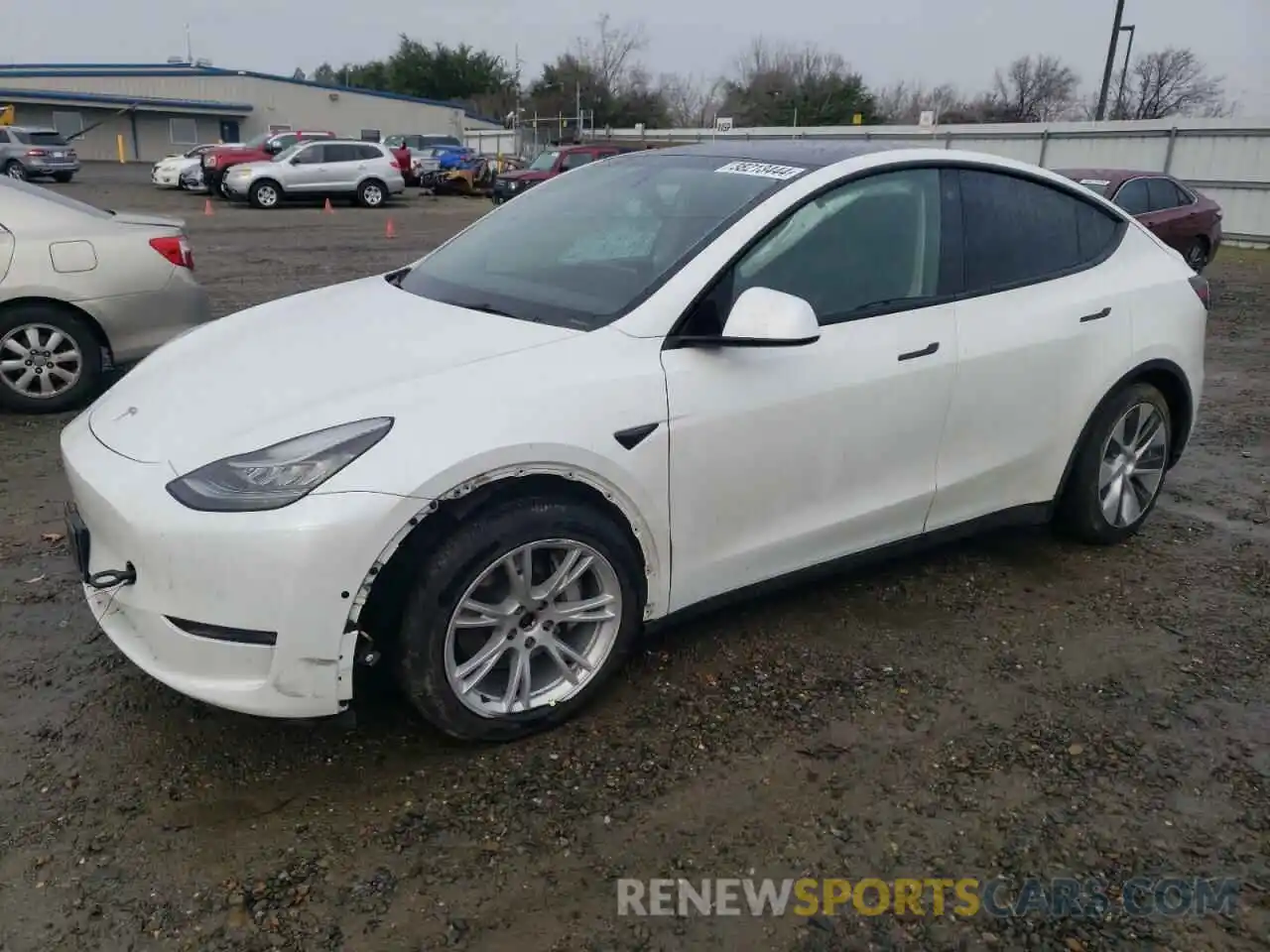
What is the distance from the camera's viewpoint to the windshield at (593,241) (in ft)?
10.4

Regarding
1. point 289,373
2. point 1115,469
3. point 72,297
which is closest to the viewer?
point 289,373

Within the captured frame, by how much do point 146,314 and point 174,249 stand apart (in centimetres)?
46

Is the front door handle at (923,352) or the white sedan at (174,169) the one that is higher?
the front door handle at (923,352)

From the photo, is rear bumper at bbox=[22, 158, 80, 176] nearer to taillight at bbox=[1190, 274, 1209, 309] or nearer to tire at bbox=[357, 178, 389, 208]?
tire at bbox=[357, 178, 389, 208]

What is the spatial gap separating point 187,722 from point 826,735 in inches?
75.0

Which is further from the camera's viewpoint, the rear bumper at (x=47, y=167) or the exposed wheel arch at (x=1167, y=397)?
the rear bumper at (x=47, y=167)

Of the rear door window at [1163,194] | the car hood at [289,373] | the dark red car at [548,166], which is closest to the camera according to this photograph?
the car hood at [289,373]

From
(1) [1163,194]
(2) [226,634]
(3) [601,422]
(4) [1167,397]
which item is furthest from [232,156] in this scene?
(2) [226,634]

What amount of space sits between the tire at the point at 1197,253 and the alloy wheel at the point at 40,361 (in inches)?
557

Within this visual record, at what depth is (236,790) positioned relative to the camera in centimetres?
270

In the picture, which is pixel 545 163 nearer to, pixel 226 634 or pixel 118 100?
pixel 226 634

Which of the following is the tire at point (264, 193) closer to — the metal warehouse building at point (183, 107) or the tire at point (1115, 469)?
the tire at point (1115, 469)

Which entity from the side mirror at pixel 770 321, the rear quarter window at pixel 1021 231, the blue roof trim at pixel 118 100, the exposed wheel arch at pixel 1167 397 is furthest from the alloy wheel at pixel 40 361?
the blue roof trim at pixel 118 100

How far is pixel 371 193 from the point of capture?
26.2 meters
